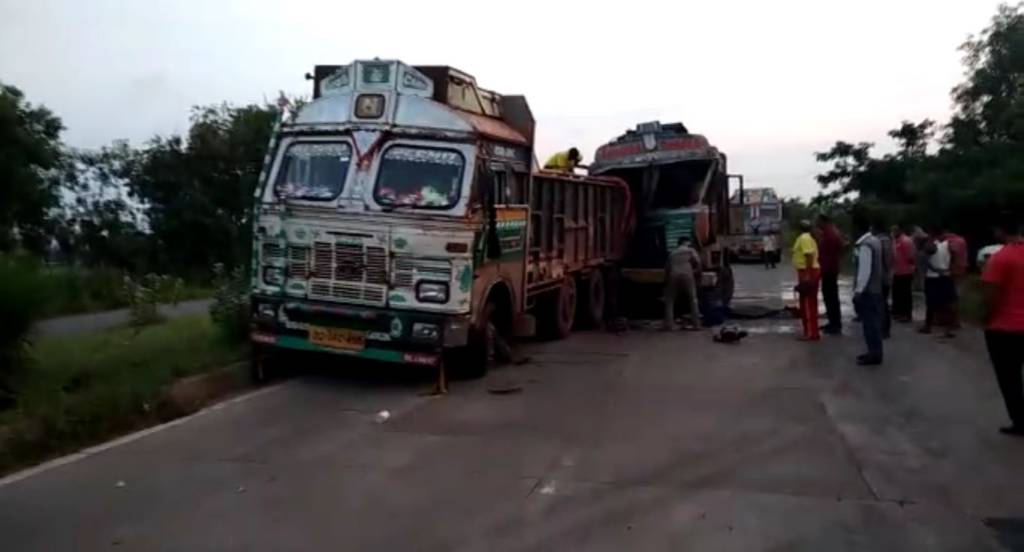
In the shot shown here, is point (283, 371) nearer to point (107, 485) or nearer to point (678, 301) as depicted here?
point (107, 485)

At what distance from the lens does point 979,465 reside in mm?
7797

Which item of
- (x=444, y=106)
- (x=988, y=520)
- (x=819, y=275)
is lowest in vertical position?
(x=988, y=520)

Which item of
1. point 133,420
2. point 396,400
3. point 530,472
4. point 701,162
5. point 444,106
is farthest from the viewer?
point 701,162

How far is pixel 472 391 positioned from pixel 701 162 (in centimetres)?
953

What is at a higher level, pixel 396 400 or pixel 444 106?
pixel 444 106

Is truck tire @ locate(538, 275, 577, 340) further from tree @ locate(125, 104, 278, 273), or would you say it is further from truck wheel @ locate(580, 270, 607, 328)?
tree @ locate(125, 104, 278, 273)

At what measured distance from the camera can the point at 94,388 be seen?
367 inches

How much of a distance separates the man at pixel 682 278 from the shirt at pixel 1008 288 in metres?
8.56

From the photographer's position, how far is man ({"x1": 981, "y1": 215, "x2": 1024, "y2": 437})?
855 centimetres

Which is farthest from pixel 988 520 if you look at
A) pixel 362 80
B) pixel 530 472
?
pixel 362 80

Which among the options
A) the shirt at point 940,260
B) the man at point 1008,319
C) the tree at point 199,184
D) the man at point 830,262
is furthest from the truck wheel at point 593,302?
the tree at point 199,184

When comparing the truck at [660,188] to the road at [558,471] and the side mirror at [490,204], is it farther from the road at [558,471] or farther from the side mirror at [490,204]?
the side mirror at [490,204]

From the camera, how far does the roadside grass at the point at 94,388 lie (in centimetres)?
808

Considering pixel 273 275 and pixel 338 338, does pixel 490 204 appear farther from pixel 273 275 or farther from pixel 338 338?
pixel 273 275
